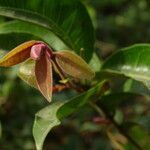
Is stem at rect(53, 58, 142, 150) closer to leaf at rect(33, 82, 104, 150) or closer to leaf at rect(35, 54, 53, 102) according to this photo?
leaf at rect(33, 82, 104, 150)

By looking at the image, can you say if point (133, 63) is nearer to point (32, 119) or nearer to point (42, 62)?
point (42, 62)

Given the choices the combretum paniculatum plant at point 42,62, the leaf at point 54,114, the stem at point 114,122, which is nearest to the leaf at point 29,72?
the combretum paniculatum plant at point 42,62

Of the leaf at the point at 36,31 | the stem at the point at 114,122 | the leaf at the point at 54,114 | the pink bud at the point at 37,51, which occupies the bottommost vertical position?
the stem at the point at 114,122

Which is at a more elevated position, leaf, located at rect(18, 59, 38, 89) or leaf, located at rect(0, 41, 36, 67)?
leaf, located at rect(0, 41, 36, 67)

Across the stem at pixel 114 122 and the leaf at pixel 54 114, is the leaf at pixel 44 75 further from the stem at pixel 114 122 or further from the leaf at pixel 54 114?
the stem at pixel 114 122

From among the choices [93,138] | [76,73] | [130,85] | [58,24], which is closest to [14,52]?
[76,73]

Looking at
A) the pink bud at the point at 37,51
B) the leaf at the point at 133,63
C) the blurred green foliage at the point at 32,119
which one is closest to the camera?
the pink bud at the point at 37,51

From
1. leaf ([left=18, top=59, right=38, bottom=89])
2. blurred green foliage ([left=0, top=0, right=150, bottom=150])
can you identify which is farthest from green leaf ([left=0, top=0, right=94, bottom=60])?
blurred green foliage ([left=0, top=0, right=150, bottom=150])
